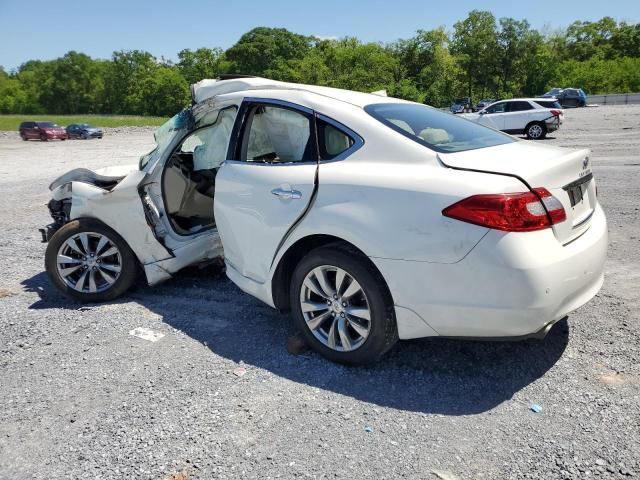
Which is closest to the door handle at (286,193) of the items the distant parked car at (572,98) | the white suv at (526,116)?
the white suv at (526,116)

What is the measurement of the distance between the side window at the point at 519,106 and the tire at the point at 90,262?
2018 cm

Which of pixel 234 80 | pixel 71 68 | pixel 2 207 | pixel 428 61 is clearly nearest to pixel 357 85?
pixel 428 61

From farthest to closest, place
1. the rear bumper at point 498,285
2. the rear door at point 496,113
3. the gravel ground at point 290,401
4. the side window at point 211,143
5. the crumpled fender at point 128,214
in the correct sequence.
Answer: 1. the rear door at point 496,113
2. the side window at point 211,143
3. the crumpled fender at point 128,214
4. the rear bumper at point 498,285
5. the gravel ground at point 290,401

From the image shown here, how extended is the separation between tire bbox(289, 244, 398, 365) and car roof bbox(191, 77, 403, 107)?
1.11m

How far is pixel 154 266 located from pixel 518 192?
3084mm

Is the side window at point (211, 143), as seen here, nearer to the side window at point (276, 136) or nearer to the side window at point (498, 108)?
the side window at point (276, 136)

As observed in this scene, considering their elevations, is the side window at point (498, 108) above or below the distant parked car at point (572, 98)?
below

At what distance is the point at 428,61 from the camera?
69.1 metres

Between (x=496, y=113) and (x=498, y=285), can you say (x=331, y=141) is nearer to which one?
(x=498, y=285)

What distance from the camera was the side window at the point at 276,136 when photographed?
342cm

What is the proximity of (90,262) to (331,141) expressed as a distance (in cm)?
261

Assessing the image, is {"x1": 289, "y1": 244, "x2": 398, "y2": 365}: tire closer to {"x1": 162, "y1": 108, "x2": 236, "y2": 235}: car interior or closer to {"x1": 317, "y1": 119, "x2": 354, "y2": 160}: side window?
{"x1": 317, "y1": 119, "x2": 354, "y2": 160}: side window

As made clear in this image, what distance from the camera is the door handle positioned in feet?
10.6

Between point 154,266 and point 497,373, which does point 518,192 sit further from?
point 154,266
